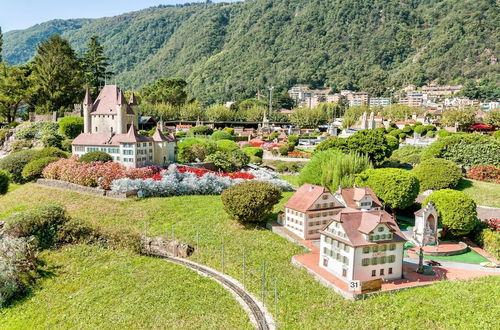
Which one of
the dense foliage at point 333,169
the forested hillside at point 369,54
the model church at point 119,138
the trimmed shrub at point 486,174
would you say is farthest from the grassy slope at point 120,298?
the forested hillside at point 369,54

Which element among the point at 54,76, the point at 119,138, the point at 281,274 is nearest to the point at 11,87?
the point at 54,76

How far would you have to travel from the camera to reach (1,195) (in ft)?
115

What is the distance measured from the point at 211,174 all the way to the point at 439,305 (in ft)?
75.2

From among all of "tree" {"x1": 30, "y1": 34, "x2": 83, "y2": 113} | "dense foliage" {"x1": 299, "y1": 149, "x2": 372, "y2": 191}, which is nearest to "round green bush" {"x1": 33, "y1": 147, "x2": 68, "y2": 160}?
"tree" {"x1": 30, "y1": 34, "x2": 83, "y2": 113}

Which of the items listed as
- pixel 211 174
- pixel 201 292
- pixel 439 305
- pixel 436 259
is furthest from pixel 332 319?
pixel 211 174

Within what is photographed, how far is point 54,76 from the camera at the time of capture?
5747cm

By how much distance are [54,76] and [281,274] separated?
5197cm

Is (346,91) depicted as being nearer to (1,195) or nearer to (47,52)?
(47,52)

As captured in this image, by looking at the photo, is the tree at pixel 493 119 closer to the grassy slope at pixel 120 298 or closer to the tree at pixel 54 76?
the grassy slope at pixel 120 298

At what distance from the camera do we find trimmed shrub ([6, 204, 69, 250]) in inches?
955

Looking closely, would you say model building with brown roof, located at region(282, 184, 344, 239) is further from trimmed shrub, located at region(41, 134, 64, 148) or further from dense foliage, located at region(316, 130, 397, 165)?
trimmed shrub, located at region(41, 134, 64, 148)

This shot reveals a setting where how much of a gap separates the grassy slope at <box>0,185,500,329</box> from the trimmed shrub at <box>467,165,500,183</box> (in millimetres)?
23659

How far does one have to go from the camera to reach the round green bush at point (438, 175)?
34750mm

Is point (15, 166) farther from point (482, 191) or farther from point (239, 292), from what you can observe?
point (482, 191)
